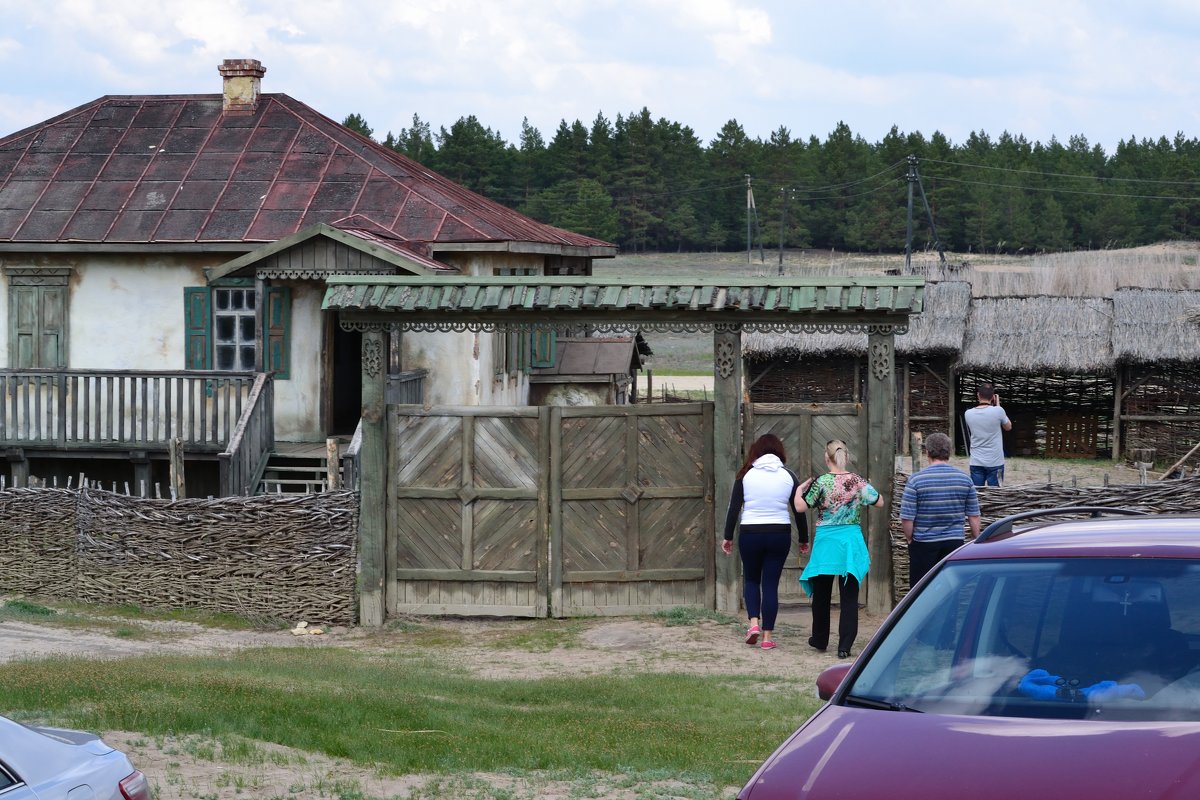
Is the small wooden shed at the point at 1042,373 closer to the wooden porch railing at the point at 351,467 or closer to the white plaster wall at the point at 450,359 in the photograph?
the white plaster wall at the point at 450,359

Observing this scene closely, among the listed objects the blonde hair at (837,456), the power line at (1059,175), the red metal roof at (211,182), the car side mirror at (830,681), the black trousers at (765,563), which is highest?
the power line at (1059,175)

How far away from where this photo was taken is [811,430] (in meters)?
12.0

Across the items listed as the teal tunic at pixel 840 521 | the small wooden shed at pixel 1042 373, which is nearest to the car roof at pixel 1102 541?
the teal tunic at pixel 840 521

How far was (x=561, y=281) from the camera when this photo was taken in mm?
11820

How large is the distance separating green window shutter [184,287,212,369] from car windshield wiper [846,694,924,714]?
1640 centimetres

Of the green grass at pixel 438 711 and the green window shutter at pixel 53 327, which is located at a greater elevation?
the green window shutter at pixel 53 327

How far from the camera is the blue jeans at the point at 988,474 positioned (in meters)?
15.5

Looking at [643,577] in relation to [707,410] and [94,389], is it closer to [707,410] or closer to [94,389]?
[707,410]

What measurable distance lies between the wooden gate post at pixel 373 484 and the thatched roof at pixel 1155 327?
1896 cm

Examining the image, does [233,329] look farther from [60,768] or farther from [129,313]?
[60,768]

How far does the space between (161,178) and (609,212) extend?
54089 mm

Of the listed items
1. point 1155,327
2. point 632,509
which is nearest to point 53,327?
point 632,509

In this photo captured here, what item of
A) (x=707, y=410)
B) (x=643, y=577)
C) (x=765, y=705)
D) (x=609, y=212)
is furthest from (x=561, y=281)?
(x=609, y=212)

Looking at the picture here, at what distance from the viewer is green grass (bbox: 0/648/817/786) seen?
715 cm
